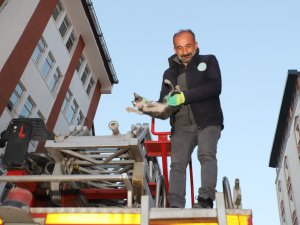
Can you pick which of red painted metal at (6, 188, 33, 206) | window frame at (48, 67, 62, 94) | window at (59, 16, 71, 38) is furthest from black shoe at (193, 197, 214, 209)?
window at (59, 16, 71, 38)

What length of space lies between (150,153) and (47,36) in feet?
45.2

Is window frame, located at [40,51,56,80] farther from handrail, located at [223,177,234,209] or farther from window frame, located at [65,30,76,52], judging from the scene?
handrail, located at [223,177,234,209]

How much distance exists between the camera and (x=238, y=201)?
341cm

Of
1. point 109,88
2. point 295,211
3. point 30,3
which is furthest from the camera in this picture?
point 295,211

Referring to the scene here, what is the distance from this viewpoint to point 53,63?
18344 mm

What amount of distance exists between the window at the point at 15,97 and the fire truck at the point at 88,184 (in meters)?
8.90

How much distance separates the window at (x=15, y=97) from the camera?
14680mm

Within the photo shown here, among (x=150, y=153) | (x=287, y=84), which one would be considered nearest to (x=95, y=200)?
(x=150, y=153)

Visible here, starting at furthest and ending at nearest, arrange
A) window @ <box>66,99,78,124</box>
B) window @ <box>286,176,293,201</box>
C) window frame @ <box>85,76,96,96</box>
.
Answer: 1. window @ <box>286,176,293,201</box>
2. window frame @ <box>85,76,96,96</box>
3. window @ <box>66,99,78,124</box>

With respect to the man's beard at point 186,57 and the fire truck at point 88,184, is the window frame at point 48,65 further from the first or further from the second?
the man's beard at point 186,57

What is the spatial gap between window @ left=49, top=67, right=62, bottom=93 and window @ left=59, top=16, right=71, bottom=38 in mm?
2247

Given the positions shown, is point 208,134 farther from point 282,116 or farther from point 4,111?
point 282,116

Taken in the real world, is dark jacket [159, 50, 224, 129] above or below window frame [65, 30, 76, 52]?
below

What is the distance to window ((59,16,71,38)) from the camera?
19828 mm
